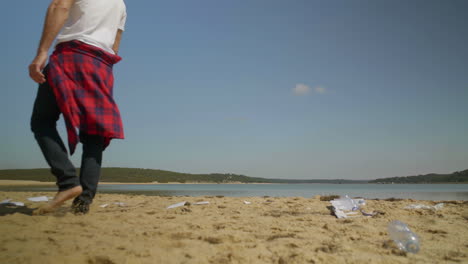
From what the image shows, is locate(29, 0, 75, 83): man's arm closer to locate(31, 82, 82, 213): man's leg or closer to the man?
the man

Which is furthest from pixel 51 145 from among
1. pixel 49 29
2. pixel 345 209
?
pixel 345 209

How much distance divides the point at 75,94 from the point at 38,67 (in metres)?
0.36

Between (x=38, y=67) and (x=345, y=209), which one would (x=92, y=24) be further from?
(x=345, y=209)

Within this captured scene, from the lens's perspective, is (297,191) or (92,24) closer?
(92,24)

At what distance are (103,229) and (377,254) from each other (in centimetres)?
198

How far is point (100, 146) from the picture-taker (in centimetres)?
284

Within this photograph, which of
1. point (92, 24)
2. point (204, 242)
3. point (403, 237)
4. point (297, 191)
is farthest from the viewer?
point (297, 191)

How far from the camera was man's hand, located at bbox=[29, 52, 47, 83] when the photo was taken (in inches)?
96.7

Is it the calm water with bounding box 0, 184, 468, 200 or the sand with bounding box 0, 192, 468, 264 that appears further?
the calm water with bounding box 0, 184, 468, 200

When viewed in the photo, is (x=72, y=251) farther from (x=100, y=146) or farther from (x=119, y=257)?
(x=100, y=146)

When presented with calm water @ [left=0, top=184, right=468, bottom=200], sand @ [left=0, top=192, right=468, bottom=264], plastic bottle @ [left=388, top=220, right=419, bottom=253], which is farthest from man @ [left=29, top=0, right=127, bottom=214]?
calm water @ [left=0, top=184, right=468, bottom=200]

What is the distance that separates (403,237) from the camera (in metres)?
2.39

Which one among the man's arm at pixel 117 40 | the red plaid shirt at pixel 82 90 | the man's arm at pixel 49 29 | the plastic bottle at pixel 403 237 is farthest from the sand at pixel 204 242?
the man's arm at pixel 117 40

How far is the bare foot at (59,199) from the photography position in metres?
2.58
